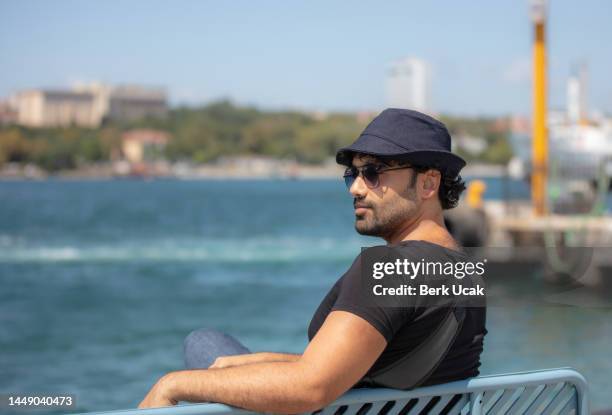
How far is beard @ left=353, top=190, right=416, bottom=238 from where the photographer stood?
2.84 metres

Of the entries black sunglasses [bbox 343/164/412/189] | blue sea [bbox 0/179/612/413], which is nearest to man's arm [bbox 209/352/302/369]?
black sunglasses [bbox 343/164/412/189]

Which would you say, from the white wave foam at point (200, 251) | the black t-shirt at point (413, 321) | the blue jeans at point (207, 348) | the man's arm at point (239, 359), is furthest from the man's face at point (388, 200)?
the white wave foam at point (200, 251)

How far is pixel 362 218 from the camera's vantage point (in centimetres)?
287

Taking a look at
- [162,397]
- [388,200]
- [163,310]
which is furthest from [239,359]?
[163,310]

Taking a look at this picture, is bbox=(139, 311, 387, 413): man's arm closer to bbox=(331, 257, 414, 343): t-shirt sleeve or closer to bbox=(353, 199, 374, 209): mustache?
bbox=(331, 257, 414, 343): t-shirt sleeve

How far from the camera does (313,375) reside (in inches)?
99.6

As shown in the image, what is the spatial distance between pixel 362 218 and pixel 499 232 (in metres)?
21.1

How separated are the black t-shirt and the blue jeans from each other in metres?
0.46

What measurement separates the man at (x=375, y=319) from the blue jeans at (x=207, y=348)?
15cm

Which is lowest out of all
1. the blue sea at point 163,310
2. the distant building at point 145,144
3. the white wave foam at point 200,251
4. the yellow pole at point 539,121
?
the distant building at point 145,144

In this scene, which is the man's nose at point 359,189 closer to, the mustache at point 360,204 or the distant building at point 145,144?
the mustache at point 360,204

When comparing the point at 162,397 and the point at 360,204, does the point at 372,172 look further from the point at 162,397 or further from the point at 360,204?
the point at 162,397

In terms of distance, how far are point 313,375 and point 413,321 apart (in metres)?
0.33

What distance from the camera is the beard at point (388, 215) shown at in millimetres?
2840
